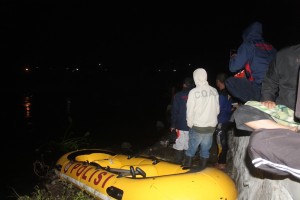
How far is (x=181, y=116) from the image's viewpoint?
5410 mm

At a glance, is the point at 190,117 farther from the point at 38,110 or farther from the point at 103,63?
the point at 103,63

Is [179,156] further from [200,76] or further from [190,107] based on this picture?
[200,76]

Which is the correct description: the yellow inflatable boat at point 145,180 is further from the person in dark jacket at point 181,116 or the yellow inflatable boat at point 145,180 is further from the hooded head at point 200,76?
the hooded head at point 200,76

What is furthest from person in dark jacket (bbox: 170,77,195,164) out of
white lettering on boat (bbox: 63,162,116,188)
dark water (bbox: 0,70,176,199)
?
dark water (bbox: 0,70,176,199)

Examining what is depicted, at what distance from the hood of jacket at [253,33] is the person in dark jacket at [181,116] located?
1.66 metres

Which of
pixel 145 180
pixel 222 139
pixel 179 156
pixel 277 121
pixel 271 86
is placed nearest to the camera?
pixel 277 121

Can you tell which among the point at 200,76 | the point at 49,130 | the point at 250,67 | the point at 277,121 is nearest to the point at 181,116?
the point at 200,76

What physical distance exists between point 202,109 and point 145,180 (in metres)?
1.66

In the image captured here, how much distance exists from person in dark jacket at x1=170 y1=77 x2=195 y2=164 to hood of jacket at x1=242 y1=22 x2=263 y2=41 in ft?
5.44

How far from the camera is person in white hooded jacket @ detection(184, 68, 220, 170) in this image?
4688 mm

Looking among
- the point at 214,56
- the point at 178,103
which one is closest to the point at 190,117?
the point at 178,103

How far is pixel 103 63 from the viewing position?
5112 cm

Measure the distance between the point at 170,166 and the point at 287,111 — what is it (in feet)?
8.17

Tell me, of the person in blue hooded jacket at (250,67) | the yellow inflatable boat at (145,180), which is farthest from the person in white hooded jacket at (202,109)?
the person in blue hooded jacket at (250,67)
